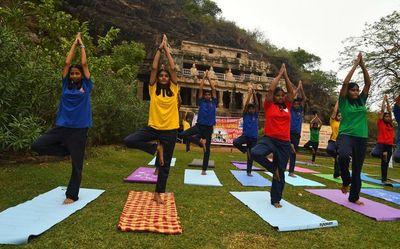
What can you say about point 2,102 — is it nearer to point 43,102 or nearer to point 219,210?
point 43,102

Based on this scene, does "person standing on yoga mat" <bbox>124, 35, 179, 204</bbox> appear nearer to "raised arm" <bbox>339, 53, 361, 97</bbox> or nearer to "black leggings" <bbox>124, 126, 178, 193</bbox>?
"black leggings" <bbox>124, 126, 178, 193</bbox>

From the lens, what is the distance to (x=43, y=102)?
7.74m

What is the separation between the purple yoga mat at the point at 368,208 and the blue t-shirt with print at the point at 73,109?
4.32 meters

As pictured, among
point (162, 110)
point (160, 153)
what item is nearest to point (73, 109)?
point (162, 110)

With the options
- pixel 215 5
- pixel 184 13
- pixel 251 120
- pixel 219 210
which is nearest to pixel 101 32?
pixel 184 13

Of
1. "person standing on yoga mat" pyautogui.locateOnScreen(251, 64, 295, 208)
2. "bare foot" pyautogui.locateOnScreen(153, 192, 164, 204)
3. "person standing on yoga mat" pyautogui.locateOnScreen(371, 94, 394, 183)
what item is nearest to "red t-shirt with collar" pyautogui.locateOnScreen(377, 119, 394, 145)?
"person standing on yoga mat" pyautogui.locateOnScreen(371, 94, 394, 183)

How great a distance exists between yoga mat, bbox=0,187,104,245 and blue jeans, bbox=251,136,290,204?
103 inches

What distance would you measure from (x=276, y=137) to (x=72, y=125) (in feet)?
10.2

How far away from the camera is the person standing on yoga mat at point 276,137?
543 cm

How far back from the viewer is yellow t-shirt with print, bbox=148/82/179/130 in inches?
212

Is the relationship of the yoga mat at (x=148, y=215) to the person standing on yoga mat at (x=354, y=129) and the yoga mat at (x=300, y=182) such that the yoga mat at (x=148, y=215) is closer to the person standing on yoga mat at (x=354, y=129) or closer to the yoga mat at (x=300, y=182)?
the person standing on yoga mat at (x=354, y=129)

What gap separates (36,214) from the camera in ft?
14.1

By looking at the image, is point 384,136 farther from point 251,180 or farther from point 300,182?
point 251,180

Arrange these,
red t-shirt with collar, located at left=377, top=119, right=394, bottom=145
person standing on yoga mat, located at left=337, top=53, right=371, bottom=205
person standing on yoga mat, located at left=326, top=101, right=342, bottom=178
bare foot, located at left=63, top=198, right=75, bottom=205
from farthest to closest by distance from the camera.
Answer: red t-shirt with collar, located at left=377, top=119, right=394, bottom=145, person standing on yoga mat, located at left=326, top=101, right=342, bottom=178, person standing on yoga mat, located at left=337, top=53, right=371, bottom=205, bare foot, located at left=63, top=198, right=75, bottom=205
